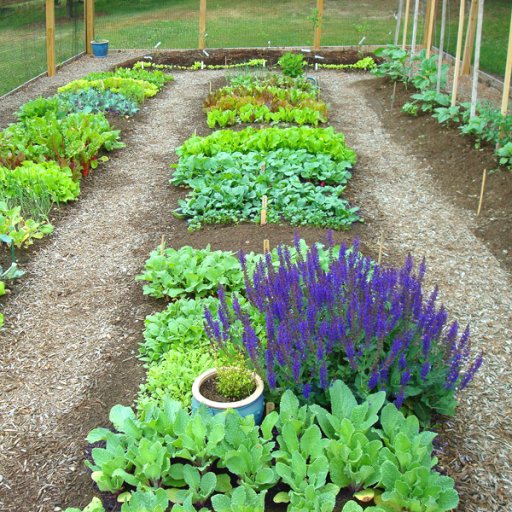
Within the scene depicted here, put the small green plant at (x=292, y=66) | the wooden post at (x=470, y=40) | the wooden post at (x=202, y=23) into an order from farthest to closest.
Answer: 1. the wooden post at (x=202, y=23)
2. the small green plant at (x=292, y=66)
3. the wooden post at (x=470, y=40)

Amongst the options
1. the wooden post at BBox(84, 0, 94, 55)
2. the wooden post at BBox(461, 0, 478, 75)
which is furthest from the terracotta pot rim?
the wooden post at BBox(84, 0, 94, 55)

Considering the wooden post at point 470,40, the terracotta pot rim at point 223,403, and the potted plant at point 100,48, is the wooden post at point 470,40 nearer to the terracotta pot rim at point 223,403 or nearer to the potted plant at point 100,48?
the potted plant at point 100,48

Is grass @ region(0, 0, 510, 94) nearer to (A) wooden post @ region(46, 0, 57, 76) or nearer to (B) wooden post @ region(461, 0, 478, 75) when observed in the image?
(A) wooden post @ region(46, 0, 57, 76)

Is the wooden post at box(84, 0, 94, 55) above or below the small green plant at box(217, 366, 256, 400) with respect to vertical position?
above

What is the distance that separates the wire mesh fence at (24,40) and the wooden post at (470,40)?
7.99m

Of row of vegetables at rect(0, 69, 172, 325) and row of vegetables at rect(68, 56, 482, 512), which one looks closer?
row of vegetables at rect(68, 56, 482, 512)

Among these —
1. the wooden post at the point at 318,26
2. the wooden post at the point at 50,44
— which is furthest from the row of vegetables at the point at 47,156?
the wooden post at the point at 318,26

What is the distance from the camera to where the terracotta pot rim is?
3150 millimetres

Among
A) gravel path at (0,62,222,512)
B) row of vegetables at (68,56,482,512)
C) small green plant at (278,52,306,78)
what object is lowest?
gravel path at (0,62,222,512)

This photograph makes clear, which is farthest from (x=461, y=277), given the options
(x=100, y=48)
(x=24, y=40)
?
(x=100, y=48)

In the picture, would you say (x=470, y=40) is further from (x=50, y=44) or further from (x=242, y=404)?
(x=242, y=404)

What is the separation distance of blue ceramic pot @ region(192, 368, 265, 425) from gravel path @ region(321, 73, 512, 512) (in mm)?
934

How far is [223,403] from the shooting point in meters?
3.18

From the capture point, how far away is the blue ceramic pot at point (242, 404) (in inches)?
124
